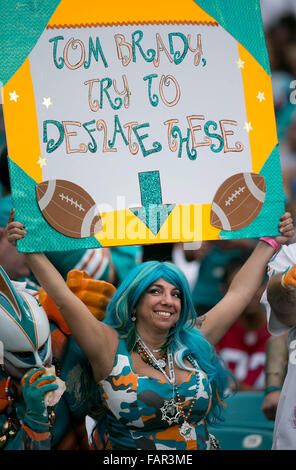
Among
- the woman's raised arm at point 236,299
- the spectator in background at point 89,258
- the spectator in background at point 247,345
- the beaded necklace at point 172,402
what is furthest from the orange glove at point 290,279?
the spectator in background at point 247,345

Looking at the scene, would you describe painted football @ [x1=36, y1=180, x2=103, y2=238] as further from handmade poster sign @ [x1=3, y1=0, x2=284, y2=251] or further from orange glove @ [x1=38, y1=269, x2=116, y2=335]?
orange glove @ [x1=38, y1=269, x2=116, y2=335]

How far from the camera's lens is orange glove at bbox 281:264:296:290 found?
271 centimetres

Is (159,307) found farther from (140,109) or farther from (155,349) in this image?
(140,109)

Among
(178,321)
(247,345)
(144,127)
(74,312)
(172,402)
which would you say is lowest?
(247,345)

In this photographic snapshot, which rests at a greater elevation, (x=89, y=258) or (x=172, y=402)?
(x=89, y=258)

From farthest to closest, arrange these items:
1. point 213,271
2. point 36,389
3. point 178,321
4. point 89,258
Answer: point 213,271 < point 89,258 < point 178,321 < point 36,389

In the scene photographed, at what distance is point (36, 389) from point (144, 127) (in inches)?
37.9

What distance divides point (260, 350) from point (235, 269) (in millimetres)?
476

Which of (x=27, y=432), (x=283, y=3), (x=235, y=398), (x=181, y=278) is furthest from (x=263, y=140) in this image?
(x=283, y=3)

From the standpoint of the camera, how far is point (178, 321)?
116 inches

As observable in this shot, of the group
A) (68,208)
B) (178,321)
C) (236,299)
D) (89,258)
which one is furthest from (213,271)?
(68,208)

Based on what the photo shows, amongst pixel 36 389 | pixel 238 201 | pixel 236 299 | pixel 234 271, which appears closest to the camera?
pixel 36 389
